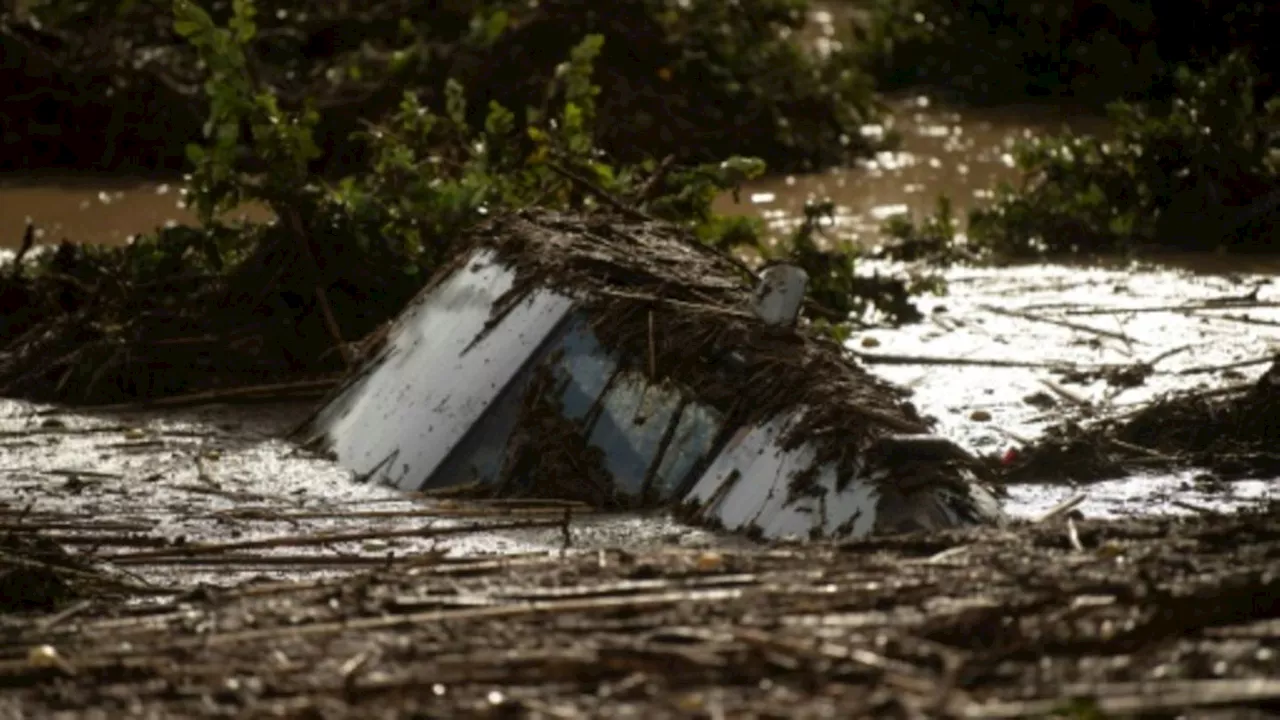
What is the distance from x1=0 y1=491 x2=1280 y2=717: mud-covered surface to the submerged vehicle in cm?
101

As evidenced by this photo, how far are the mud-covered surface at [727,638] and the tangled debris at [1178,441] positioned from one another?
1996mm

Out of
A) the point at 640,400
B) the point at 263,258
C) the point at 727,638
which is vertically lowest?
the point at 727,638

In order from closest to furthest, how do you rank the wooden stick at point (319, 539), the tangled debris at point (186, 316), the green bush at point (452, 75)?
1. the wooden stick at point (319, 539)
2. the tangled debris at point (186, 316)
3. the green bush at point (452, 75)

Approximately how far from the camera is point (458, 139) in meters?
A: 9.70

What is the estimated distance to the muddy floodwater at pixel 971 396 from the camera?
21.4 feet

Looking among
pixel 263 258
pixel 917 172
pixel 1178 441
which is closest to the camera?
pixel 1178 441

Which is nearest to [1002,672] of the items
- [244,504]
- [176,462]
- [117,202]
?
[244,504]

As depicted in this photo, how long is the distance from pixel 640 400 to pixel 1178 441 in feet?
5.03

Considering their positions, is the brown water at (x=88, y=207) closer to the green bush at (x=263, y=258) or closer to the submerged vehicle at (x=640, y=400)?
the green bush at (x=263, y=258)

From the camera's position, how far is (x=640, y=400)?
21.4ft

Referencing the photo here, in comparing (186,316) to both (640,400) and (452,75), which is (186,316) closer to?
(640,400)

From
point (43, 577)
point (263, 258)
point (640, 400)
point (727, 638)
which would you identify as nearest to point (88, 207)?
point (263, 258)

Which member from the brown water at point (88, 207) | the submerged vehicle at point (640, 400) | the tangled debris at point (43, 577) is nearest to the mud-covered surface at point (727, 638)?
the tangled debris at point (43, 577)

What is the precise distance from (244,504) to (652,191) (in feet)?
9.04
